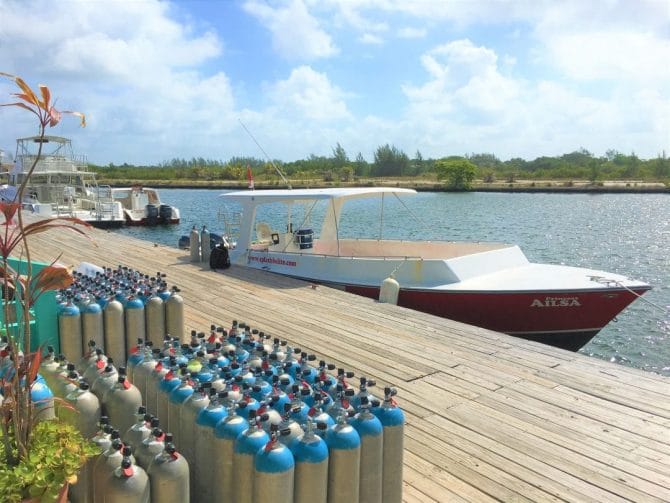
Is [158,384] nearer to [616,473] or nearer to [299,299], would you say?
[616,473]

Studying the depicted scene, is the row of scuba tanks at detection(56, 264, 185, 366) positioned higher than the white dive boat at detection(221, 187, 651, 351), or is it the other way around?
the row of scuba tanks at detection(56, 264, 185, 366)

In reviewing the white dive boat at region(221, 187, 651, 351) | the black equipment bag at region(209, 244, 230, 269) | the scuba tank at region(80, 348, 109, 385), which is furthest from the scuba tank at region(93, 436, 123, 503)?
the black equipment bag at region(209, 244, 230, 269)

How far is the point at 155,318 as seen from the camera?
4852mm

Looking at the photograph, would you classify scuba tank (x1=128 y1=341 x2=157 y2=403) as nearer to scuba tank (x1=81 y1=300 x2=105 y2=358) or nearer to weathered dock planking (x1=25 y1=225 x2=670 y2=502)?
scuba tank (x1=81 y1=300 x2=105 y2=358)

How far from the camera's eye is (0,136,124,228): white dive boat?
29406 millimetres

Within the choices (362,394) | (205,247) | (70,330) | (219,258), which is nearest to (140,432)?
(362,394)

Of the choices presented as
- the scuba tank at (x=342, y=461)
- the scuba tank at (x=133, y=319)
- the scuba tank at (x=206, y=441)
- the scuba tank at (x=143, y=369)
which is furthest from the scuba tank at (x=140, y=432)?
the scuba tank at (x=133, y=319)

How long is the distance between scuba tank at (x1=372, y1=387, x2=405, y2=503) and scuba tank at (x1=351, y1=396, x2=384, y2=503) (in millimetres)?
80

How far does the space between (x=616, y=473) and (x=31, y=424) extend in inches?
143

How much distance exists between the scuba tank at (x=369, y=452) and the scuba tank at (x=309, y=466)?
0.29 meters

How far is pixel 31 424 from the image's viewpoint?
89.3 inches

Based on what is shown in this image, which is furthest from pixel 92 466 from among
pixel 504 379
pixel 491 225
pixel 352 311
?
pixel 491 225

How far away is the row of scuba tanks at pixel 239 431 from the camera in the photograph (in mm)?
2447

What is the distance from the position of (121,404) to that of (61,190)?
109 feet
